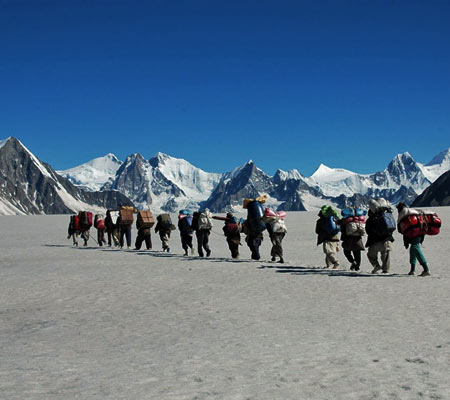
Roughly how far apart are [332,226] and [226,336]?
8.97 metres

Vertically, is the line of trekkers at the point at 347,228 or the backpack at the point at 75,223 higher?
the backpack at the point at 75,223

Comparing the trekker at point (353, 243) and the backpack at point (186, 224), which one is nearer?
the trekker at point (353, 243)

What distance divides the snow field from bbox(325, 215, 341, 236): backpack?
1569 mm

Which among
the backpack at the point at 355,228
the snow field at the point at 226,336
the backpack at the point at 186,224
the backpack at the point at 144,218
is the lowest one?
the snow field at the point at 226,336

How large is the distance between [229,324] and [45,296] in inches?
196

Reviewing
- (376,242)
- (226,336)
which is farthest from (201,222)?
(226,336)

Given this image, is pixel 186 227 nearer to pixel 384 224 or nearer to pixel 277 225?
pixel 277 225

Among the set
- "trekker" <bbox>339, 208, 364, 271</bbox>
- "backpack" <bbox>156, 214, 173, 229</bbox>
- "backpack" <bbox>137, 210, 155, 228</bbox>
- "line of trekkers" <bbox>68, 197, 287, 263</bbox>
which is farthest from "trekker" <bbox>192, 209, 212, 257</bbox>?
"trekker" <bbox>339, 208, 364, 271</bbox>

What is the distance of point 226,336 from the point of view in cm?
722

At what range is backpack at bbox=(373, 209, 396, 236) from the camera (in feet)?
44.7

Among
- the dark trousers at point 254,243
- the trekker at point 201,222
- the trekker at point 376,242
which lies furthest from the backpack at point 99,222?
the trekker at point 376,242

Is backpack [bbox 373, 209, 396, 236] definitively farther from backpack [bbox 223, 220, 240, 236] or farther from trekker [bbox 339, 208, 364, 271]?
backpack [bbox 223, 220, 240, 236]

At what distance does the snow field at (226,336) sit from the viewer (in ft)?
16.9

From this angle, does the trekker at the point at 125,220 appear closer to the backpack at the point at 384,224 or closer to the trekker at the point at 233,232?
the trekker at the point at 233,232
